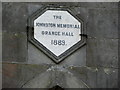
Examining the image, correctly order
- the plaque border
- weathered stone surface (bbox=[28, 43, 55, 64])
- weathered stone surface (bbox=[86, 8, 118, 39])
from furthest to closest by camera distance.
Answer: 1. weathered stone surface (bbox=[28, 43, 55, 64])
2. the plaque border
3. weathered stone surface (bbox=[86, 8, 118, 39])

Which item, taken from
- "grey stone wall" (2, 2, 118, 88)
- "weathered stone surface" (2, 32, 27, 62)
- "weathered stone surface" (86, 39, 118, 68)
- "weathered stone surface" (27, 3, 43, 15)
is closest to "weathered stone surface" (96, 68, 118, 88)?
"grey stone wall" (2, 2, 118, 88)

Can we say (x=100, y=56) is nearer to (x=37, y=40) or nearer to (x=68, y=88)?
(x=68, y=88)

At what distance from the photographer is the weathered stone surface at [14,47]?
5535 millimetres

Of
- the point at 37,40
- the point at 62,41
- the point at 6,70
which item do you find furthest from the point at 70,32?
the point at 6,70

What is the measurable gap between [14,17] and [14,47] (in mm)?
568

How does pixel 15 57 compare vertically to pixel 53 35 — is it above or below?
below

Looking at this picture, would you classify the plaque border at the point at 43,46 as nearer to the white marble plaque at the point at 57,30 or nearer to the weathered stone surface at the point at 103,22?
the white marble plaque at the point at 57,30

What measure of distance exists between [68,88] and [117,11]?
5.48ft

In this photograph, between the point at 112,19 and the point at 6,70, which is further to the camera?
the point at 6,70

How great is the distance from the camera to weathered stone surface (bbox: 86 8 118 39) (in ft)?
17.4

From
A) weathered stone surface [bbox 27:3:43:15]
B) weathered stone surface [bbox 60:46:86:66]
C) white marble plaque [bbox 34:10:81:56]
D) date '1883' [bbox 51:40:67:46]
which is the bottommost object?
weathered stone surface [bbox 60:46:86:66]

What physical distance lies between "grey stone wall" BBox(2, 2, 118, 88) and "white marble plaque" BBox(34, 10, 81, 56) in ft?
0.56

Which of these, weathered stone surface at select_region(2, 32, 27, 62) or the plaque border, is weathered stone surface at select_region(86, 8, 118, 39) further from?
weathered stone surface at select_region(2, 32, 27, 62)

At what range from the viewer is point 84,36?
5.37m
